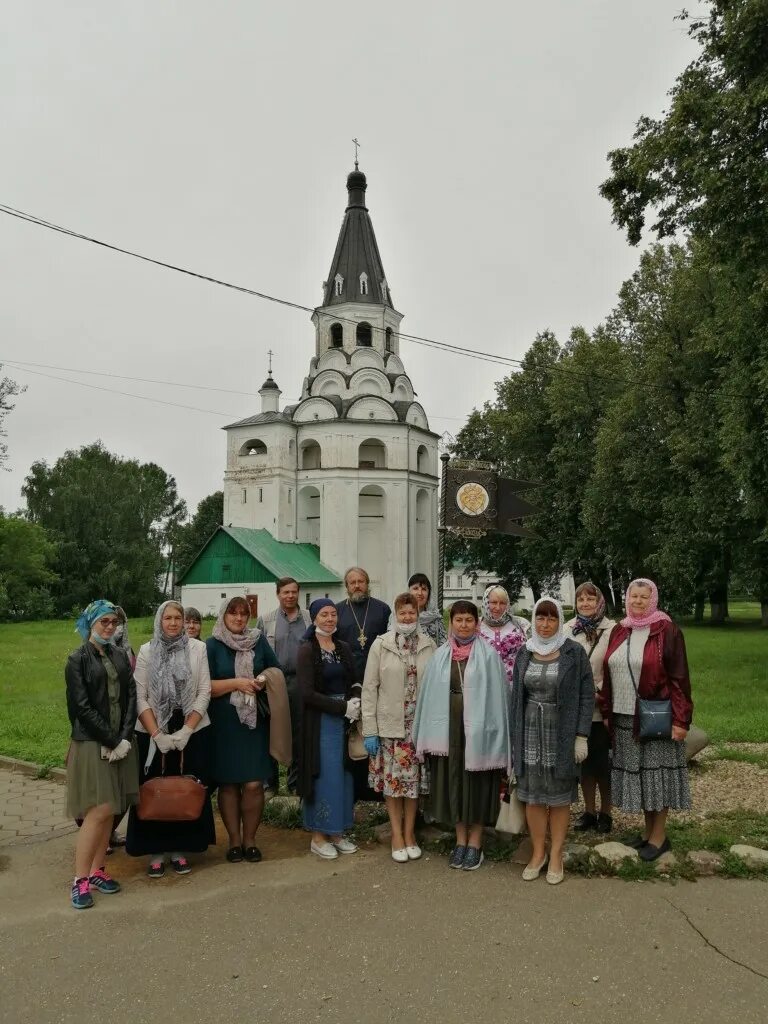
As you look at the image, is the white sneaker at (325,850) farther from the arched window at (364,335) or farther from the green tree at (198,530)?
the green tree at (198,530)

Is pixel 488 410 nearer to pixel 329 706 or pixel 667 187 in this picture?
pixel 667 187

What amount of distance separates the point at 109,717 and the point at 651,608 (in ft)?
12.0

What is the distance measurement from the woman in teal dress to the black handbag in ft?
8.46

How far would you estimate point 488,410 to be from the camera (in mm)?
39688

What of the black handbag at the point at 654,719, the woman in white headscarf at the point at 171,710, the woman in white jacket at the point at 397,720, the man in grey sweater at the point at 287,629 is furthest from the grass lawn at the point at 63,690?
the black handbag at the point at 654,719

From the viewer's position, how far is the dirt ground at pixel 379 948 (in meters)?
3.62

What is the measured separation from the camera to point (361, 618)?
22.0 ft

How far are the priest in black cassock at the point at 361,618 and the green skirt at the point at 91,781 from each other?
200cm

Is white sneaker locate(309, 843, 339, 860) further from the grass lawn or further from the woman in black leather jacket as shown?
the grass lawn

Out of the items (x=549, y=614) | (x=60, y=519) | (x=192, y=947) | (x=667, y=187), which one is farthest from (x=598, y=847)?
(x=60, y=519)

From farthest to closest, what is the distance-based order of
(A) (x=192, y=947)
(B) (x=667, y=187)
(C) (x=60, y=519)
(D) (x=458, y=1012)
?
(C) (x=60, y=519) → (B) (x=667, y=187) → (A) (x=192, y=947) → (D) (x=458, y=1012)

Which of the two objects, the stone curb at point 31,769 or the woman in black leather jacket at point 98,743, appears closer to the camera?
the woman in black leather jacket at point 98,743

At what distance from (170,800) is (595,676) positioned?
3.07 meters

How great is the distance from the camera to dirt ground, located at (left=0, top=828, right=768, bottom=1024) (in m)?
3.62
